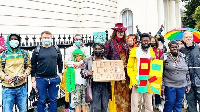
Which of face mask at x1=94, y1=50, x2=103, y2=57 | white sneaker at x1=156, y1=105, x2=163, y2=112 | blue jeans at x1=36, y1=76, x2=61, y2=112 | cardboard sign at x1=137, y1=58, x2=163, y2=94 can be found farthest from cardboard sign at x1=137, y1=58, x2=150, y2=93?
blue jeans at x1=36, y1=76, x2=61, y2=112

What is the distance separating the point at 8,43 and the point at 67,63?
132 cm

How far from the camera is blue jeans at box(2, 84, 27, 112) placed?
4.12 meters

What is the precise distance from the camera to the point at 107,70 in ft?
14.3

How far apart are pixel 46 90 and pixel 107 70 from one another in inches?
57.3

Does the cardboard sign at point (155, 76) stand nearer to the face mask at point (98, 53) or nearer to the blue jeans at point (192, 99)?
the blue jeans at point (192, 99)

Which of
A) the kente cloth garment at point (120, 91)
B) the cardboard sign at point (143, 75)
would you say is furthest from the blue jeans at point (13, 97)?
the cardboard sign at point (143, 75)

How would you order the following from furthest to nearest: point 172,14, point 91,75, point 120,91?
1. point 172,14
2. point 120,91
3. point 91,75

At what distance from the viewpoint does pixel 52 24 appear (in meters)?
11.5

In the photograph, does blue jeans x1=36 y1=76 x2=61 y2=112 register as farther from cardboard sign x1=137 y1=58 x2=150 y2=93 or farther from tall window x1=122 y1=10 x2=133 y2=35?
tall window x1=122 y1=10 x2=133 y2=35

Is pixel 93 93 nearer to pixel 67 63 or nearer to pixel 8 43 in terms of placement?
pixel 67 63

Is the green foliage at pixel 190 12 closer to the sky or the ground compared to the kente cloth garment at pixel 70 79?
closer to the sky

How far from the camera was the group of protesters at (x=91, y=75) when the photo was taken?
419cm

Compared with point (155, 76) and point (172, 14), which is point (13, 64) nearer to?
point (155, 76)

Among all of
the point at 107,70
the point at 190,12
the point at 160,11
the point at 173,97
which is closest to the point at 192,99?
the point at 173,97
